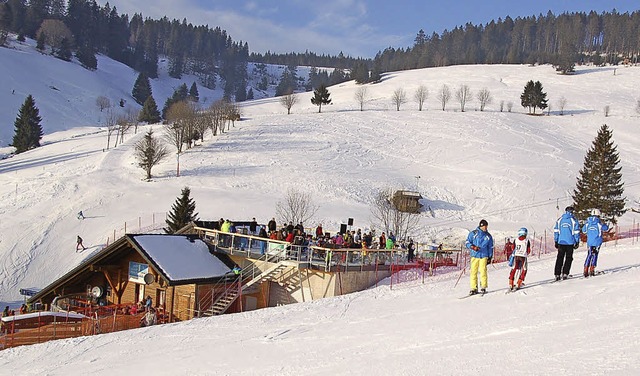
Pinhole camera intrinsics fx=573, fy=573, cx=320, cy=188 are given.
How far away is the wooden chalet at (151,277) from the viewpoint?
2066cm

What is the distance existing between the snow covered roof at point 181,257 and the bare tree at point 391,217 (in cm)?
1679

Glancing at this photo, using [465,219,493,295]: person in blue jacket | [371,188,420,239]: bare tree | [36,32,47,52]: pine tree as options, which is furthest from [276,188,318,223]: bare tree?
[36,32,47,52]: pine tree

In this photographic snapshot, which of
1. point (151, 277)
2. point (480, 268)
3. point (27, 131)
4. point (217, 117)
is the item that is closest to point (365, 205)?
point (151, 277)

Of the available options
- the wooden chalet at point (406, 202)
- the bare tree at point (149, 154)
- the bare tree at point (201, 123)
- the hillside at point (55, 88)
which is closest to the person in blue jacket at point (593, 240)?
the wooden chalet at point (406, 202)

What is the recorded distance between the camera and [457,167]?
5884 cm

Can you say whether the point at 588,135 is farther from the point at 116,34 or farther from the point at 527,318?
the point at 116,34

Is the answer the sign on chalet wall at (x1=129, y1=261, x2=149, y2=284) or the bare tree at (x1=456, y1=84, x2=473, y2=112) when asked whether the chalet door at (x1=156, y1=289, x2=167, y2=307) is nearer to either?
the sign on chalet wall at (x1=129, y1=261, x2=149, y2=284)

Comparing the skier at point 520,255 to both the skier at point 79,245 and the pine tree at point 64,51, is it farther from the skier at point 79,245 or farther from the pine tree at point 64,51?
the pine tree at point 64,51

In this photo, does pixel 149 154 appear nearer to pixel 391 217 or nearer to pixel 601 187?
pixel 391 217

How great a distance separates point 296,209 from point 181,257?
742 inches

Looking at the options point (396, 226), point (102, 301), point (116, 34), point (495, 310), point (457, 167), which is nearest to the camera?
point (495, 310)

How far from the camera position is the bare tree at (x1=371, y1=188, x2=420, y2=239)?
39.1 m

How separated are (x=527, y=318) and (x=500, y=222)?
3726cm

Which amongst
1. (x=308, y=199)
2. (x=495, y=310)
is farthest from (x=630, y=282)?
(x=308, y=199)
